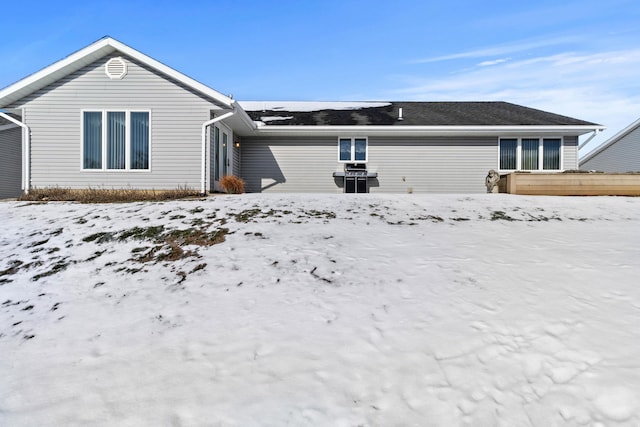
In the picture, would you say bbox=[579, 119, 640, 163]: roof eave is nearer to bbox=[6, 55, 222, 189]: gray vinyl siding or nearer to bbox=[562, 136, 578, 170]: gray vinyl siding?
bbox=[562, 136, 578, 170]: gray vinyl siding

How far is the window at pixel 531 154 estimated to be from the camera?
13.5 meters

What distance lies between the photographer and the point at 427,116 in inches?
575

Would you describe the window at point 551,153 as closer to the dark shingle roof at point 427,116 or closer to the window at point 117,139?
the dark shingle roof at point 427,116

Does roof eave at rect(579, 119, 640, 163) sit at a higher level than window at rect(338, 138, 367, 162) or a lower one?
higher

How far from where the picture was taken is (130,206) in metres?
8.04

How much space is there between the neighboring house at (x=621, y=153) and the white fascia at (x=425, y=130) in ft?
27.7

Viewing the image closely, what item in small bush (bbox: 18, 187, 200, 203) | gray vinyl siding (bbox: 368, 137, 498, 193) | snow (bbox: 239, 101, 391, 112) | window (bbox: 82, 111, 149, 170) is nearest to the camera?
small bush (bbox: 18, 187, 200, 203)

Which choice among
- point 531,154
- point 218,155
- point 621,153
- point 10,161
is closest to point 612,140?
point 621,153

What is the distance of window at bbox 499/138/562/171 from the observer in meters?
13.5

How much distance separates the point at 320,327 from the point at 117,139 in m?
10.1

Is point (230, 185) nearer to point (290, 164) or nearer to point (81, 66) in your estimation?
point (290, 164)

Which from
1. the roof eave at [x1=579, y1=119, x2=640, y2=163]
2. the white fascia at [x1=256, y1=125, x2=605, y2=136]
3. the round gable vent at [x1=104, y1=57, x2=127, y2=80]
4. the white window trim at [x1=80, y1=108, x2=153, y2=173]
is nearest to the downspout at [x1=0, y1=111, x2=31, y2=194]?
the white window trim at [x1=80, y1=108, x2=153, y2=173]

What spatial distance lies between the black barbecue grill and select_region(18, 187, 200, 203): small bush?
6183 mm

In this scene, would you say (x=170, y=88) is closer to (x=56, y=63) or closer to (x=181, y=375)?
(x=56, y=63)
